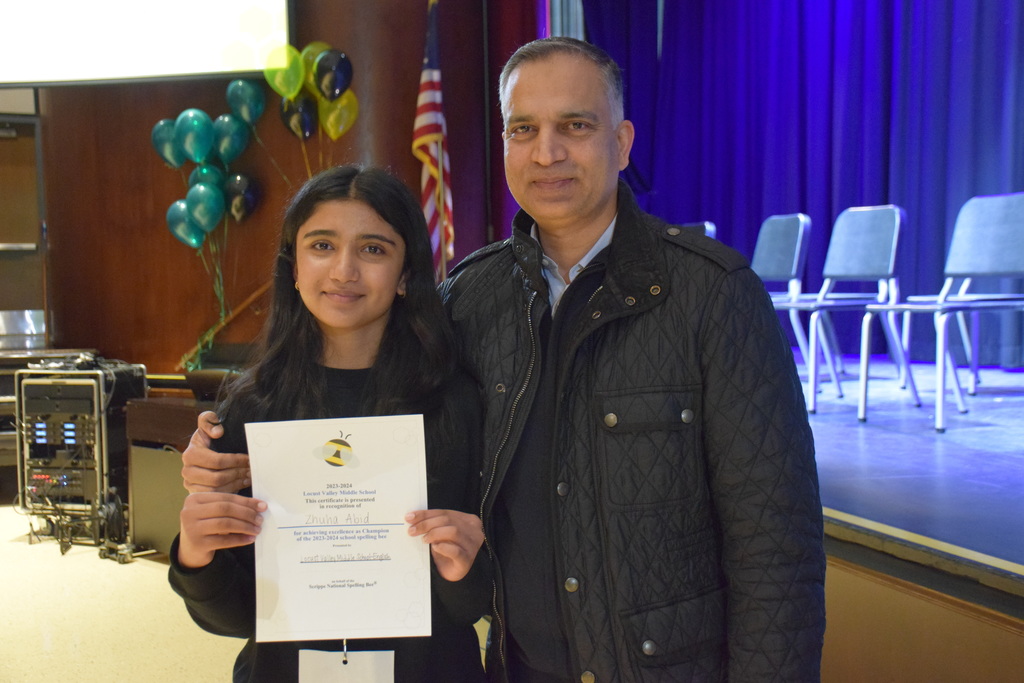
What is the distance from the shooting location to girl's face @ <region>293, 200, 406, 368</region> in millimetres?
1246

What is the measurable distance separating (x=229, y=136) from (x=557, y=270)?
463cm

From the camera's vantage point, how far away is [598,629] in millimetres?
1135

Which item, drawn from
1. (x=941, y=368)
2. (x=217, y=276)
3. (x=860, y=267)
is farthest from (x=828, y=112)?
(x=217, y=276)

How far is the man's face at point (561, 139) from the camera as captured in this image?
49.1 inches

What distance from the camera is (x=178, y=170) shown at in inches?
227

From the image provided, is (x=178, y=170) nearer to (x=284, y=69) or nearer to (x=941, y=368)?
(x=284, y=69)

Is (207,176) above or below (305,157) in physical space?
below

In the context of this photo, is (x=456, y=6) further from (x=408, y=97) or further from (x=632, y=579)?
(x=632, y=579)

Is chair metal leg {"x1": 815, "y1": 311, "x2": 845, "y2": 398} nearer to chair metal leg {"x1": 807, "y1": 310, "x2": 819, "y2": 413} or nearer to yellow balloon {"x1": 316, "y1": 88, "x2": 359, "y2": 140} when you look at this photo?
chair metal leg {"x1": 807, "y1": 310, "x2": 819, "y2": 413}

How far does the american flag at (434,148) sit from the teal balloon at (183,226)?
154 centimetres

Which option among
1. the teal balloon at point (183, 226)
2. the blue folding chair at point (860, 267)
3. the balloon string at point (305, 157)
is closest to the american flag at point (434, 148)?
the balloon string at point (305, 157)

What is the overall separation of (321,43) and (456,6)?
1.11 m

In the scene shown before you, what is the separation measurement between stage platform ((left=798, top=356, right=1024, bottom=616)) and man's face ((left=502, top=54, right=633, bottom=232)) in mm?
1384

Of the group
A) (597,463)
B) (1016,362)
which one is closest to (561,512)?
(597,463)
